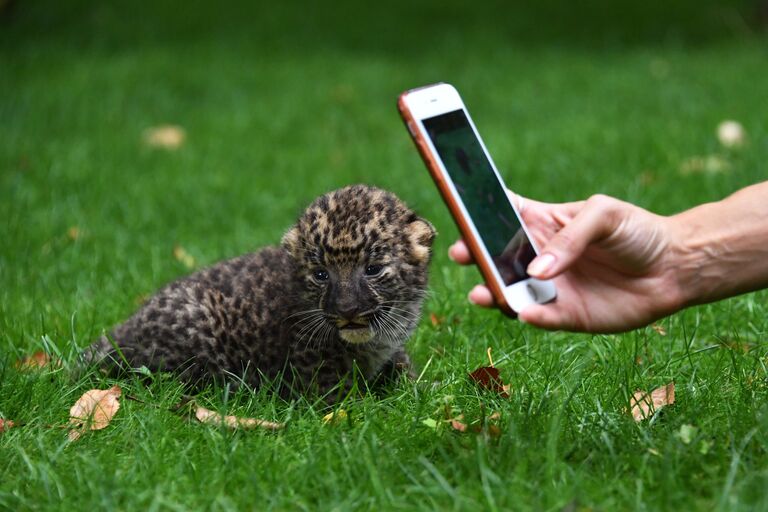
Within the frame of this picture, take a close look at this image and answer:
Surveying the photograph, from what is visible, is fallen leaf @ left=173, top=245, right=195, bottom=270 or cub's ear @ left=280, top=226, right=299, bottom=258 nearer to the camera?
cub's ear @ left=280, top=226, right=299, bottom=258

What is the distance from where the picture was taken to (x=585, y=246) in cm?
347

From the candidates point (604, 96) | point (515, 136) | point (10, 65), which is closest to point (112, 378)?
point (515, 136)

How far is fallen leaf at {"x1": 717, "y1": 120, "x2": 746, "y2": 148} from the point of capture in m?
8.50

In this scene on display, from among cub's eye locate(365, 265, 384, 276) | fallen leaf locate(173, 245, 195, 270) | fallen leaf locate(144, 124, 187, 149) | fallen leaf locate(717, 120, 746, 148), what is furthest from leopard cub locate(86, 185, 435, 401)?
fallen leaf locate(144, 124, 187, 149)

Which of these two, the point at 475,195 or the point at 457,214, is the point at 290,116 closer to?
the point at 475,195

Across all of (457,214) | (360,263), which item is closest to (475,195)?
(457,214)

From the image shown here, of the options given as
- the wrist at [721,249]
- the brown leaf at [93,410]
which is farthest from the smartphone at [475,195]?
the brown leaf at [93,410]

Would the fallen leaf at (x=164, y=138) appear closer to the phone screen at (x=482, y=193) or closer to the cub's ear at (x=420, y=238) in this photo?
the cub's ear at (x=420, y=238)

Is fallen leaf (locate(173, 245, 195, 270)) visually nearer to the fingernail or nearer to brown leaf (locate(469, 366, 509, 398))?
brown leaf (locate(469, 366, 509, 398))

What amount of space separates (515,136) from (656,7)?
8.45 m

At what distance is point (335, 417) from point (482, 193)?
1163mm

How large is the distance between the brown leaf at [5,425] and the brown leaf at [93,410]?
243mm

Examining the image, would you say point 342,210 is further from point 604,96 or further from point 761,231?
point 604,96

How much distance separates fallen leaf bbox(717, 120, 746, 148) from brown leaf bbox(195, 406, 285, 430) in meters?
5.80
